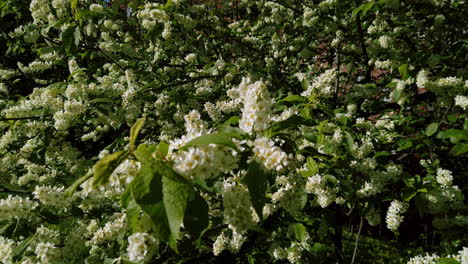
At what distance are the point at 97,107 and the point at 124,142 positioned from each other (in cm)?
92

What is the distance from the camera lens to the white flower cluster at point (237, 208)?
1.53 m

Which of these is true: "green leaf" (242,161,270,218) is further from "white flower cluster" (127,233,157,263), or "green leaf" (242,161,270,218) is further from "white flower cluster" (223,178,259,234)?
"white flower cluster" (127,233,157,263)

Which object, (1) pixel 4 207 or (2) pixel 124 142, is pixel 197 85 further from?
(1) pixel 4 207

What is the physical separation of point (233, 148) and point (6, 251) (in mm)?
1903

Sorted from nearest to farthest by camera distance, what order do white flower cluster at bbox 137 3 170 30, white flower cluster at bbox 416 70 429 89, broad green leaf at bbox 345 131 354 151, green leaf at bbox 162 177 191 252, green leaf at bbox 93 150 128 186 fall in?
green leaf at bbox 162 177 191 252, green leaf at bbox 93 150 128 186, broad green leaf at bbox 345 131 354 151, white flower cluster at bbox 416 70 429 89, white flower cluster at bbox 137 3 170 30

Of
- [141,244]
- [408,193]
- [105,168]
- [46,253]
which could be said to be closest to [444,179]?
[408,193]

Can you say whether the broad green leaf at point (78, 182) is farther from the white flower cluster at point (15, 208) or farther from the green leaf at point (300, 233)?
the green leaf at point (300, 233)

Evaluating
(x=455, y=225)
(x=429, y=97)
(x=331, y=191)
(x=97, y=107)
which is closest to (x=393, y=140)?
(x=455, y=225)

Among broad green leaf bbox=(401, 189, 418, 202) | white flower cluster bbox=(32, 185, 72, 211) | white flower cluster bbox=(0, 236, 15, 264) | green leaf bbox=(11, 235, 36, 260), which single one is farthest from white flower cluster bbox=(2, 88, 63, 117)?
broad green leaf bbox=(401, 189, 418, 202)

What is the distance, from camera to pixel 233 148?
1.24 metres

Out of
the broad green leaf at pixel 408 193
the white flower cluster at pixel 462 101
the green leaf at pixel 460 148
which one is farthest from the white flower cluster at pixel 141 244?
the white flower cluster at pixel 462 101

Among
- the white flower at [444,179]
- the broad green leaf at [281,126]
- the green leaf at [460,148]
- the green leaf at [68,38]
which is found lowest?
the broad green leaf at [281,126]

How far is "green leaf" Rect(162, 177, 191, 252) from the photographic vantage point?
3.20 feet

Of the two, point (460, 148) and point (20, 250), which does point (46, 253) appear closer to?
point (20, 250)
